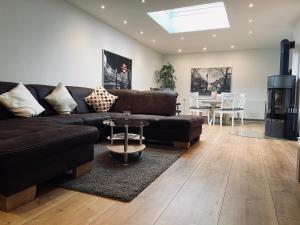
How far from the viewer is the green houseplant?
8.02 metres

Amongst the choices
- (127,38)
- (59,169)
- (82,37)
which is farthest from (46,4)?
(59,169)

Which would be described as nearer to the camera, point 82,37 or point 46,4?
point 46,4

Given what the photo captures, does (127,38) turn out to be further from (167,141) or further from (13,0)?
(167,141)

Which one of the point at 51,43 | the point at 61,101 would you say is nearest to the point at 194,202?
the point at 61,101

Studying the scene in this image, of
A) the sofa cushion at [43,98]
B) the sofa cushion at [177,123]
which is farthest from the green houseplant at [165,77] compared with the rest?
the sofa cushion at [43,98]

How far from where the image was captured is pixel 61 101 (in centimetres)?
329

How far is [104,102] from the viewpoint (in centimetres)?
406

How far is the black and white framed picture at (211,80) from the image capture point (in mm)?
7629

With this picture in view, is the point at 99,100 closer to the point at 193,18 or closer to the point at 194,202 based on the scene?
the point at 194,202

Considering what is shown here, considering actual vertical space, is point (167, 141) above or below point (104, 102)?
below

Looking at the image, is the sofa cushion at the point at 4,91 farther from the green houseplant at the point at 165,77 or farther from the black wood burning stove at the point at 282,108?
the green houseplant at the point at 165,77

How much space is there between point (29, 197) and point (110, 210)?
571mm

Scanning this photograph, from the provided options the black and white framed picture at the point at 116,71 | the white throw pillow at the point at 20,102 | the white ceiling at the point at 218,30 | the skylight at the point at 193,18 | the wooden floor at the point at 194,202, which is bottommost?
the wooden floor at the point at 194,202

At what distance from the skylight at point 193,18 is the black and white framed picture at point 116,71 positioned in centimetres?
134
